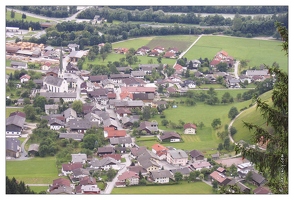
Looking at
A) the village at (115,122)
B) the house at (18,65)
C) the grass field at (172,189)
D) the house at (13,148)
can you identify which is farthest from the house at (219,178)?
the house at (18,65)

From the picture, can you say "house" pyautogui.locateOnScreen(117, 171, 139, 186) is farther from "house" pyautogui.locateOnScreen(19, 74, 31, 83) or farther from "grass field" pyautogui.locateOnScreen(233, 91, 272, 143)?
"house" pyautogui.locateOnScreen(19, 74, 31, 83)

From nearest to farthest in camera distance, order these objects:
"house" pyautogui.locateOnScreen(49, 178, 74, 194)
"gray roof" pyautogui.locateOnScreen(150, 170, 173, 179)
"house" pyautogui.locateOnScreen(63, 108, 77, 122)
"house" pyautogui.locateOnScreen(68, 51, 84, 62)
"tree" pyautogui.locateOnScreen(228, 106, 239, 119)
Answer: "house" pyautogui.locateOnScreen(49, 178, 74, 194) < "gray roof" pyautogui.locateOnScreen(150, 170, 173, 179) < "tree" pyautogui.locateOnScreen(228, 106, 239, 119) < "house" pyautogui.locateOnScreen(63, 108, 77, 122) < "house" pyautogui.locateOnScreen(68, 51, 84, 62)

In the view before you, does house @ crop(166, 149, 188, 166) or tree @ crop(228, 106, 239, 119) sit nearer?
house @ crop(166, 149, 188, 166)

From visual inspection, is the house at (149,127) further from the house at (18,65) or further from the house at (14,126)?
the house at (18,65)

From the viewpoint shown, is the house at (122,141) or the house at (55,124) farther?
the house at (55,124)

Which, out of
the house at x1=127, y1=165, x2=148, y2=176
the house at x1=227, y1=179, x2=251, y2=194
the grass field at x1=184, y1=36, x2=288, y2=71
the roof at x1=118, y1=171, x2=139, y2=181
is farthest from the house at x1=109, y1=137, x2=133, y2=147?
the grass field at x1=184, y1=36, x2=288, y2=71

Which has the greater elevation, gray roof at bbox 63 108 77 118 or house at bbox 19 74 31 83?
house at bbox 19 74 31 83

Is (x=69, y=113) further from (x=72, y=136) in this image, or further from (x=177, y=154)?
(x=177, y=154)
